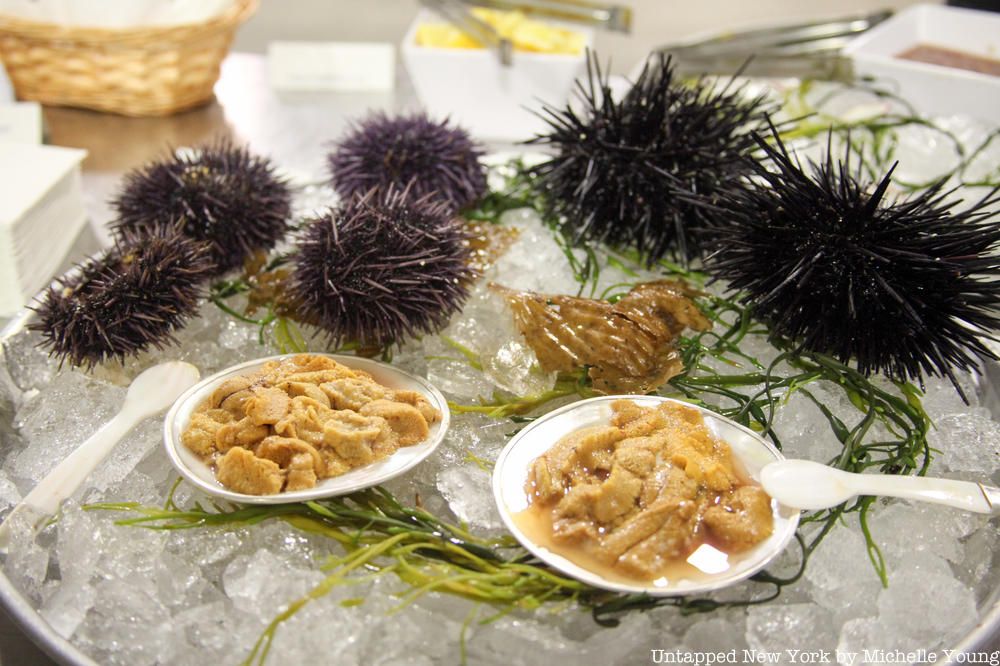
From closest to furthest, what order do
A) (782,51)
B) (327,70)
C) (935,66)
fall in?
(935,66) < (782,51) < (327,70)

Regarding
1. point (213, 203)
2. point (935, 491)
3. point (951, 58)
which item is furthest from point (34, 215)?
point (951, 58)

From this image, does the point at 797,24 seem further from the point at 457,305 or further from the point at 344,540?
the point at 344,540

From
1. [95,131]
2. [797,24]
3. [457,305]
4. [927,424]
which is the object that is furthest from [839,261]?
[95,131]

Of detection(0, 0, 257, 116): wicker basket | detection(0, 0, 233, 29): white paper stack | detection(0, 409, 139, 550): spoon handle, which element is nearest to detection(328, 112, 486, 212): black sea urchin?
detection(0, 409, 139, 550): spoon handle

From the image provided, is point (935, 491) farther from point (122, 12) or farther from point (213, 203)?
point (122, 12)

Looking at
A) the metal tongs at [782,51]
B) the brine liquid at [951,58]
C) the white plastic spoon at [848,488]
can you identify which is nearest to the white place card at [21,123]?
the metal tongs at [782,51]
